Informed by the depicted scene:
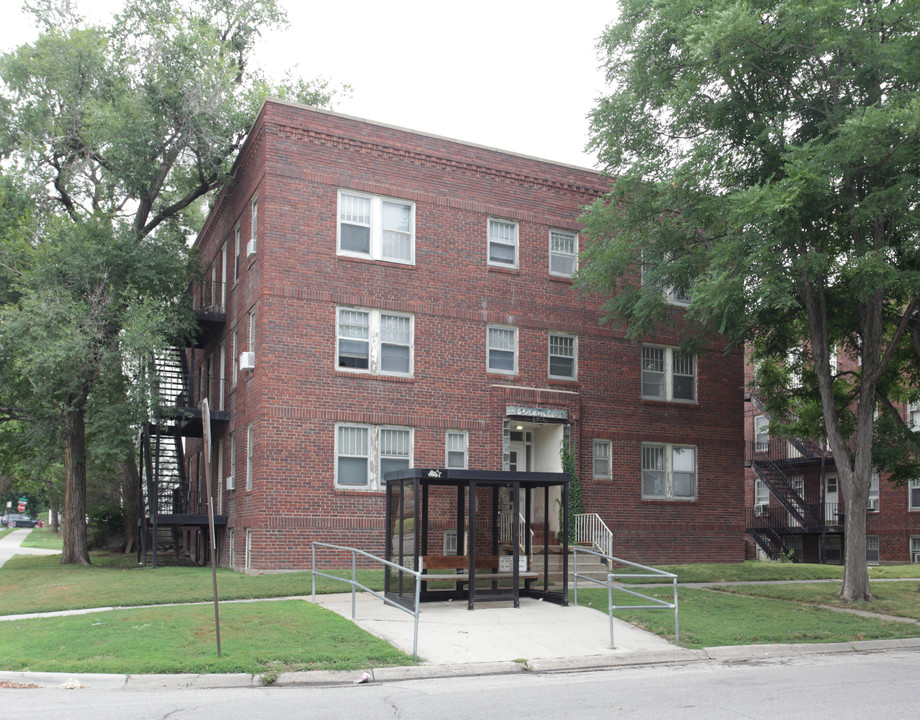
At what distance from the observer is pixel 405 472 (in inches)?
571

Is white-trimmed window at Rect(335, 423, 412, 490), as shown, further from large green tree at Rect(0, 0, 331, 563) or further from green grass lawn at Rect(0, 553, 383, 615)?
large green tree at Rect(0, 0, 331, 563)

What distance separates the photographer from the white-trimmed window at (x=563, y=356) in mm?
24211

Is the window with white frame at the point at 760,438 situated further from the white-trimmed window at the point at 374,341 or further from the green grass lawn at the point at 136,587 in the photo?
the green grass lawn at the point at 136,587

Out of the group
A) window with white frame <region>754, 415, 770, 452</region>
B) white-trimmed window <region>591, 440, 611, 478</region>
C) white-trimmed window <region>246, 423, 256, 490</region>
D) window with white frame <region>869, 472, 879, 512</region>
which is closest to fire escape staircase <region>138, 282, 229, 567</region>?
white-trimmed window <region>246, 423, 256, 490</region>

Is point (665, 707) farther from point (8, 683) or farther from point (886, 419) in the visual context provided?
point (886, 419)

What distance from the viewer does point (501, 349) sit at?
2347 cm

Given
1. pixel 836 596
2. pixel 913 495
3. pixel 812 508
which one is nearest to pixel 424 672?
pixel 836 596

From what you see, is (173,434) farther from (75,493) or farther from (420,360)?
(420,360)

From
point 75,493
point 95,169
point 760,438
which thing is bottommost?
point 75,493

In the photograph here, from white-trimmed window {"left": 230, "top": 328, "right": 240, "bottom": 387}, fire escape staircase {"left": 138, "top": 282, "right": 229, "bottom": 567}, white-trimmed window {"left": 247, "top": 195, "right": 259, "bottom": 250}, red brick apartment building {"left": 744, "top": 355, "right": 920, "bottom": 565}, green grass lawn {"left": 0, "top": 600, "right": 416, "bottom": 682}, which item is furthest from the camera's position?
red brick apartment building {"left": 744, "top": 355, "right": 920, "bottom": 565}

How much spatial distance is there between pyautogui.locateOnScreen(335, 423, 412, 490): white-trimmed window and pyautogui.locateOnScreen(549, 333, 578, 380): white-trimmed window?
4.68 metres

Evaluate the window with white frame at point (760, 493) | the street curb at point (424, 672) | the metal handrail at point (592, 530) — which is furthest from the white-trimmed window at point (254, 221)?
the window with white frame at point (760, 493)

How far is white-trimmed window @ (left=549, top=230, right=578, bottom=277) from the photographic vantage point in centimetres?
2450

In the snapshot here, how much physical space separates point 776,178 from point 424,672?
13.2 metres
